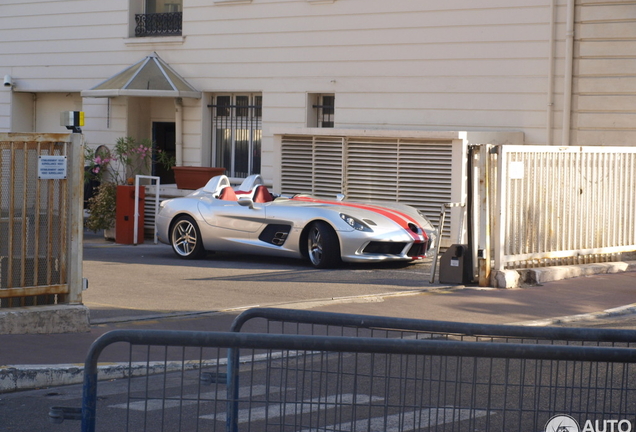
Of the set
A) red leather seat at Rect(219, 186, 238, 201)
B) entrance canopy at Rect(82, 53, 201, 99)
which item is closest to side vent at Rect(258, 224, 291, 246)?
red leather seat at Rect(219, 186, 238, 201)

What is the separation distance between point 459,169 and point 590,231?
271cm

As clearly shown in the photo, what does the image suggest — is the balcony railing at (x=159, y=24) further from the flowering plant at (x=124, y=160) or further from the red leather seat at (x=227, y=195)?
the red leather seat at (x=227, y=195)

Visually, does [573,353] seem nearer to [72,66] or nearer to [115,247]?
[115,247]

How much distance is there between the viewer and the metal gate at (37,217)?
8.23 meters

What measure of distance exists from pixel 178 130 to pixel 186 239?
7.15 m

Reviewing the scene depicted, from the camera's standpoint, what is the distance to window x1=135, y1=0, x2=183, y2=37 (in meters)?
22.0

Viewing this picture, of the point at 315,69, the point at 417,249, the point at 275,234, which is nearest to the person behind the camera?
the point at 417,249

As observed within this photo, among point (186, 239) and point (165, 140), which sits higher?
point (165, 140)

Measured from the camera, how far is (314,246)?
13648 millimetres

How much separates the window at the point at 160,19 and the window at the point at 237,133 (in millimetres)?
2177

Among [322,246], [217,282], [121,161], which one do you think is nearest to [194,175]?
[121,161]

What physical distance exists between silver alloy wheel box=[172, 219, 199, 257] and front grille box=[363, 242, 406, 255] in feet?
10.5

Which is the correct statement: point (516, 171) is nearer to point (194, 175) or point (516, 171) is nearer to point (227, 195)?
point (227, 195)

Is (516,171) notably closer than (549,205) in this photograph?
Yes
